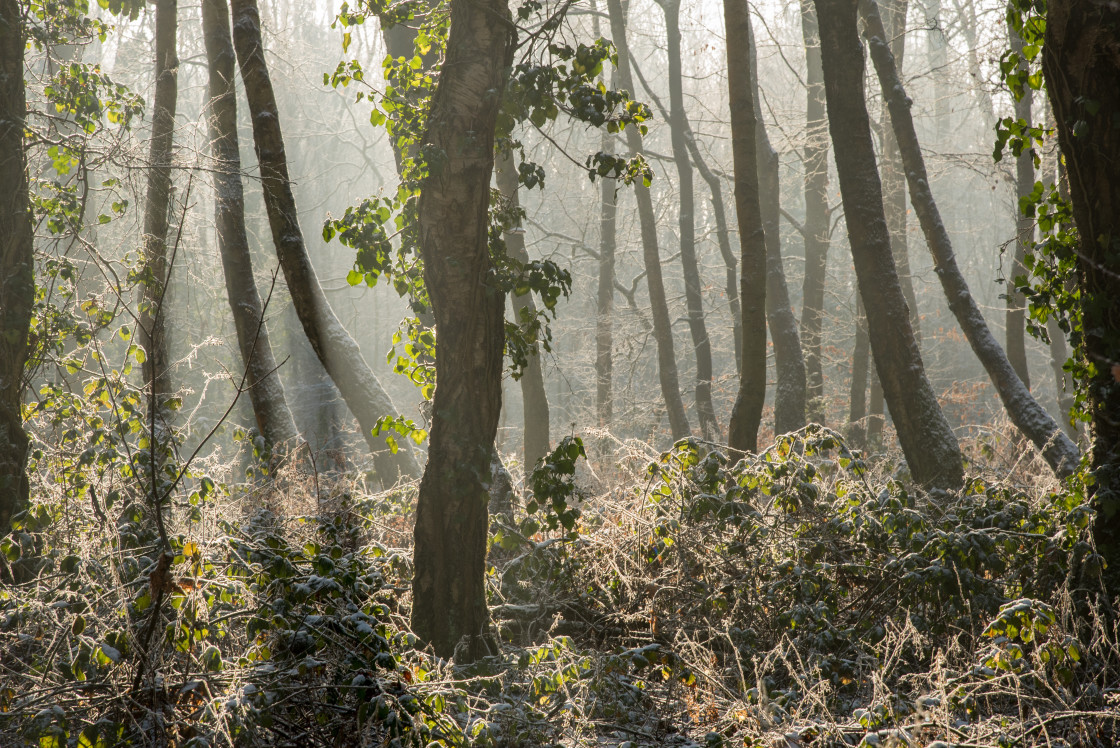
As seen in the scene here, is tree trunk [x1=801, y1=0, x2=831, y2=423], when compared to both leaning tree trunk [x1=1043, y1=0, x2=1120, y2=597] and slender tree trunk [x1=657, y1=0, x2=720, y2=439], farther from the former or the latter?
leaning tree trunk [x1=1043, y1=0, x2=1120, y2=597]

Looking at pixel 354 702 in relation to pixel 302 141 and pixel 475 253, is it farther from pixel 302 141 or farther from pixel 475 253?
pixel 302 141

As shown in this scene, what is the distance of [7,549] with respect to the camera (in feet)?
15.5

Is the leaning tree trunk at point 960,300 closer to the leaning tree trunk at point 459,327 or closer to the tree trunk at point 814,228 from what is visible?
the leaning tree trunk at point 459,327

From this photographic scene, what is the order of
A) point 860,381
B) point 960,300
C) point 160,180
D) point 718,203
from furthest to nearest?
point 718,203 → point 860,381 → point 160,180 → point 960,300

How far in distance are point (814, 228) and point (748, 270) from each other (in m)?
9.66

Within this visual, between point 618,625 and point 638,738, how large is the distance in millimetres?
1449

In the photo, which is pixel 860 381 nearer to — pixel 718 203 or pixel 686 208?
pixel 718 203

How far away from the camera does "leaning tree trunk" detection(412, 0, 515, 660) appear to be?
172 inches

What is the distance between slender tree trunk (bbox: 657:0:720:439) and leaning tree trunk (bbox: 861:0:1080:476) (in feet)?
18.3

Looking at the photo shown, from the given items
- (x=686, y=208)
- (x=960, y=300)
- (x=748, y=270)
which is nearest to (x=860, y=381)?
(x=686, y=208)

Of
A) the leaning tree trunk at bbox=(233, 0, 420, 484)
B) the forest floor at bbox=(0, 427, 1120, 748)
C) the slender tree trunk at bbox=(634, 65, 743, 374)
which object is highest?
the slender tree trunk at bbox=(634, 65, 743, 374)

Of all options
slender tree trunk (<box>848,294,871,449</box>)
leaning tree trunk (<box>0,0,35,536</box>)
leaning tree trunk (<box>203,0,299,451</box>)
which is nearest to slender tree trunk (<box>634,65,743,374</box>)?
slender tree trunk (<box>848,294,871,449</box>)

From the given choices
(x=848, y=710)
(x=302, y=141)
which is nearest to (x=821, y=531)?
(x=848, y=710)

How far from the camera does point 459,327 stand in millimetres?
4406
